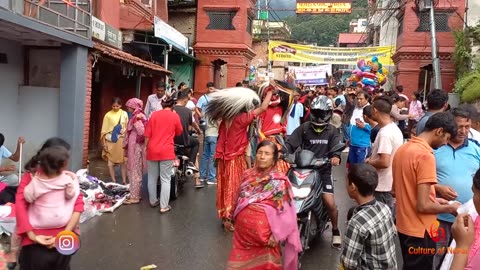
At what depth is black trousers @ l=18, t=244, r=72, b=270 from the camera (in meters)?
3.32

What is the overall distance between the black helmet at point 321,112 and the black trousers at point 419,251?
1.98m

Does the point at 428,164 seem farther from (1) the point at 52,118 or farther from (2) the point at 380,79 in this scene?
(2) the point at 380,79

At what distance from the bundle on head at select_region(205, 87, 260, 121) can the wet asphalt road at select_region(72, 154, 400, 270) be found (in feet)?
5.16

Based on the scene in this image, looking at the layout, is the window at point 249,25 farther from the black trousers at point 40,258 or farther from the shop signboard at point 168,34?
the black trousers at point 40,258

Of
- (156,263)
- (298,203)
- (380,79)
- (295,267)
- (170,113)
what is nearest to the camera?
(295,267)

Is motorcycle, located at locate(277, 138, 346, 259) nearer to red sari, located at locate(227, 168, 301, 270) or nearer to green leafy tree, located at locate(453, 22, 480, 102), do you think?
red sari, located at locate(227, 168, 301, 270)

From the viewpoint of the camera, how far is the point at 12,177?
6.43 metres

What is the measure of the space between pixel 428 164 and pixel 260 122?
12.6ft

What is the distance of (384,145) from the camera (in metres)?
4.42

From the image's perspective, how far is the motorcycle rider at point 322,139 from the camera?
17.0ft

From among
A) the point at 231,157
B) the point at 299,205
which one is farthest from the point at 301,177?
the point at 231,157

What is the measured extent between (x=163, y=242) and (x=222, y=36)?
16.3 metres

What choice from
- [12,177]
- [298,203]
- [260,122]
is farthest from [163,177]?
[298,203]

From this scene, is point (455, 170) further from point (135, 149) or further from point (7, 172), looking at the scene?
point (7, 172)
